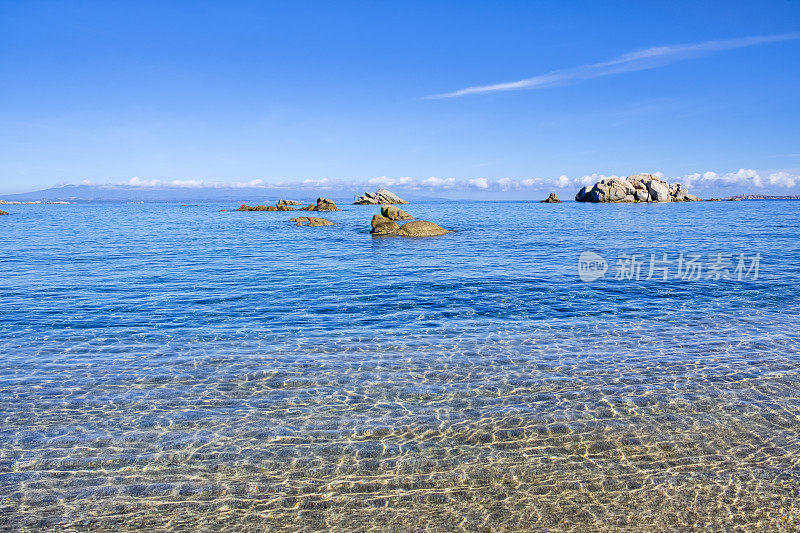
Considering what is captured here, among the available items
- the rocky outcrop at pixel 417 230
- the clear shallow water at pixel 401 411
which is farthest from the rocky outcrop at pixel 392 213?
the clear shallow water at pixel 401 411

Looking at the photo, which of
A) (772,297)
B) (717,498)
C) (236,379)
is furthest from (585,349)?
(772,297)

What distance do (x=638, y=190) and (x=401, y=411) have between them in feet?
624

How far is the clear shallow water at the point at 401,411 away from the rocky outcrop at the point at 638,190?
6747 inches

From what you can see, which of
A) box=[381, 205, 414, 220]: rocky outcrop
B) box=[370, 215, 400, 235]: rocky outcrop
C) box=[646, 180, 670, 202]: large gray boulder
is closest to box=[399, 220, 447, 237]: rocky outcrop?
box=[370, 215, 400, 235]: rocky outcrop

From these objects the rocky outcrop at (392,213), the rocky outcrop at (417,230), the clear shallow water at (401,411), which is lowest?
the clear shallow water at (401,411)

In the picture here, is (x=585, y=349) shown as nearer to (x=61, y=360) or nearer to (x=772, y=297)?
(x=772, y=297)

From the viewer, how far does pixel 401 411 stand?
841 cm

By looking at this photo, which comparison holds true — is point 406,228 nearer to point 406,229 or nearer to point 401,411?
point 406,229

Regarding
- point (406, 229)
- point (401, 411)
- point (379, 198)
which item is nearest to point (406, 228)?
point (406, 229)

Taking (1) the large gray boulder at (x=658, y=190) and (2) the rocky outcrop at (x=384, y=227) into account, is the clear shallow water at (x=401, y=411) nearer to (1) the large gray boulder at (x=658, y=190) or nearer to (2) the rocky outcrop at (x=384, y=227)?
(2) the rocky outcrop at (x=384, y=227)

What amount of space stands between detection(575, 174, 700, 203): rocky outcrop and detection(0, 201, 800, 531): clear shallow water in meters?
171

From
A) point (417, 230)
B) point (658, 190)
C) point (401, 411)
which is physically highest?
point (658, 190)

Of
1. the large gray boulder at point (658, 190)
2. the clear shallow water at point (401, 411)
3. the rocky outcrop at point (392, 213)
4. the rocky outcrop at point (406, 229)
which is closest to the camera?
the clear shallow water at point (401, 411)

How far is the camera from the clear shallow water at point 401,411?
5.80 m
